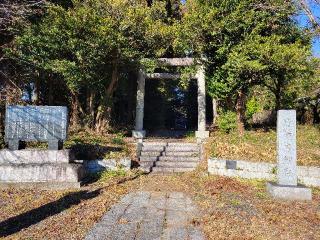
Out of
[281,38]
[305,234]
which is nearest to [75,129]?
[281,38]

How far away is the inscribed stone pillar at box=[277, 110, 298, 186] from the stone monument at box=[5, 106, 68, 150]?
5.80 m

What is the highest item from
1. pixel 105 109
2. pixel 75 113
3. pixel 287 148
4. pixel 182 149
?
pixel 105 109

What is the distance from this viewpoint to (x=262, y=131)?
16344 mm

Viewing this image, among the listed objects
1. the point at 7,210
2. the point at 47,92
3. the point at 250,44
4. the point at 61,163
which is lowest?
the point at 7,210

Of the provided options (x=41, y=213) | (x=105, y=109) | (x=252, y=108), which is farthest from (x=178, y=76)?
(x=41, y=213)

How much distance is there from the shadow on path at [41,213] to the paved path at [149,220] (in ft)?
3.37

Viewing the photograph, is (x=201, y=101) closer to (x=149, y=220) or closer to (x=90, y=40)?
(x=90, y=40)

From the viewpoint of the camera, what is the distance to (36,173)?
30.6ft

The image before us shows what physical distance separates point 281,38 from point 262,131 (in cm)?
439

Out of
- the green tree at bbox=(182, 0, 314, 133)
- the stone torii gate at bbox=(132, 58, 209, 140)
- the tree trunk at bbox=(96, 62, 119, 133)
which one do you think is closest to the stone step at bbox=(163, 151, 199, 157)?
the stone torii gate at bbox=(132, 58, 209, 140)

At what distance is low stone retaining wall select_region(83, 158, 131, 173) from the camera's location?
10891 millimetres

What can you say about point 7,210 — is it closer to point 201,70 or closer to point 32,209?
point 32,209

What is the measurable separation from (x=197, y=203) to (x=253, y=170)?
355 cm

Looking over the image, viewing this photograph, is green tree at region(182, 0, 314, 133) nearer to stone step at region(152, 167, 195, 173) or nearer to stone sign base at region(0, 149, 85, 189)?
stone step at region(152, 167, 195, 173)
